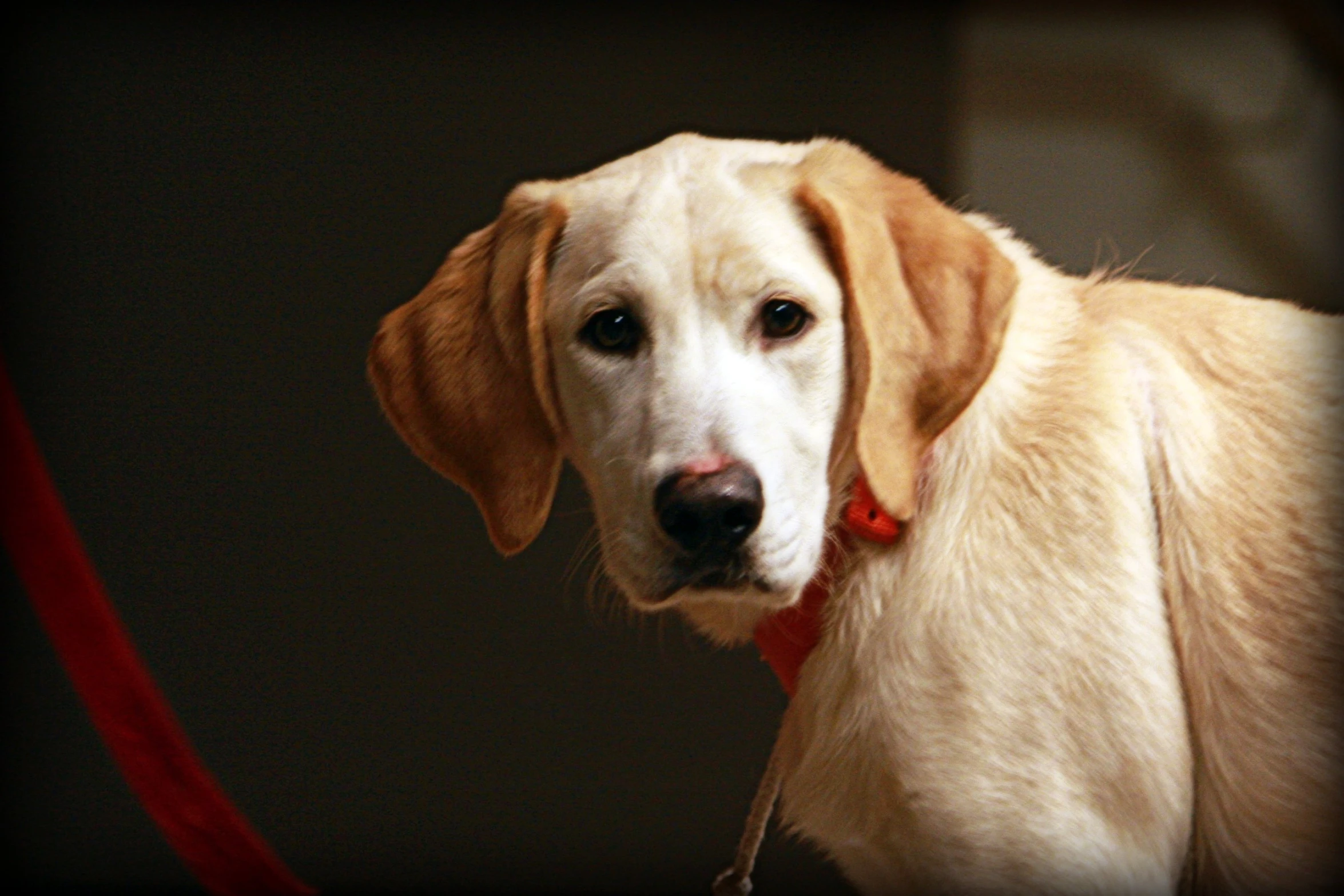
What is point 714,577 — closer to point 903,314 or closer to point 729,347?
point 729,347

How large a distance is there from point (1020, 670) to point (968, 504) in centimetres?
22

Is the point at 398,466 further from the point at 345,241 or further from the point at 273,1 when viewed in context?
the point at 273,1

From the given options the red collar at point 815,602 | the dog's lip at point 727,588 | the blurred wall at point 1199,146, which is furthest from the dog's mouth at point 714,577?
the blurred wall at point 1199,146

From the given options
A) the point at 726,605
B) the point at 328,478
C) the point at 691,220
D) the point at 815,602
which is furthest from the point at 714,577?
the point at 328,478

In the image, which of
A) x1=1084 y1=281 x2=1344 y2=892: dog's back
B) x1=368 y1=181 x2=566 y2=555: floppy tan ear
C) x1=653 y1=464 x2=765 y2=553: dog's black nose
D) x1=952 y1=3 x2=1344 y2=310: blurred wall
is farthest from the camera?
x1=952 y1=3 x2=1344 y2=310: blurred wall

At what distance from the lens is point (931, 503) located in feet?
4.76

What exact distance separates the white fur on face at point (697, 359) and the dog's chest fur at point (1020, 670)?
6.5 inches

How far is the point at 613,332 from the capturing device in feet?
4.85

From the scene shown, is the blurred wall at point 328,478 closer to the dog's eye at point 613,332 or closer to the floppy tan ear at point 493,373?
the floppy tan ear at point 493,373

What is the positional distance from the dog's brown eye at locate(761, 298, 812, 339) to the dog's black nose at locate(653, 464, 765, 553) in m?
0.23

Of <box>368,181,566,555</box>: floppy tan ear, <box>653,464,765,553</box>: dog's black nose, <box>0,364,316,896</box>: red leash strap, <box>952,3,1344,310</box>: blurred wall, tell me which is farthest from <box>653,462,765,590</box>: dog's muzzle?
<box>0,364,316,896</box>: red leash strap

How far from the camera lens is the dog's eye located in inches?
57.6

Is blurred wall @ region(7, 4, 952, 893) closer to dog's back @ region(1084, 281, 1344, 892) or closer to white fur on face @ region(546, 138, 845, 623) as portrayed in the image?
white fur on face @ region(546, 138, 845, 623)

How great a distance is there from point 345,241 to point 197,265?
28cm
